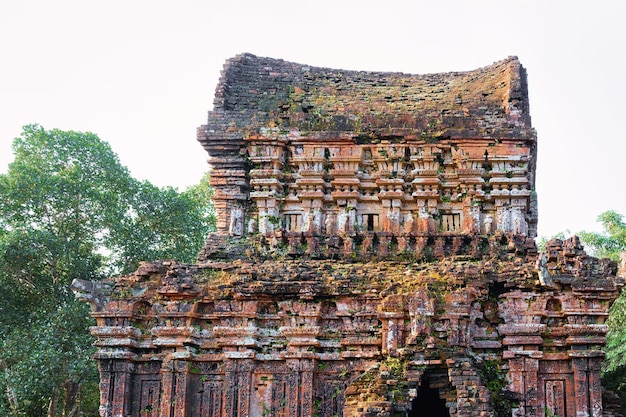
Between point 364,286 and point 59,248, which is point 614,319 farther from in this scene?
point 59,248

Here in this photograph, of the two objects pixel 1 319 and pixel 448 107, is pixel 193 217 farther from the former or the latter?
pixel 448 107

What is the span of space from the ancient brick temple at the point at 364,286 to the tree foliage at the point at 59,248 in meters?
9.29

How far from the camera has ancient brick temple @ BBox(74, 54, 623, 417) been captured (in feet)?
37.4

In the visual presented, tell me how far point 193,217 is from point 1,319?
7.82 m

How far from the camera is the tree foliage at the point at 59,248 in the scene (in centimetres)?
2108

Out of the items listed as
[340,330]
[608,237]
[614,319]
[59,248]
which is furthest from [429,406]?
[608,237]

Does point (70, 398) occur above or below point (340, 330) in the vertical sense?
below

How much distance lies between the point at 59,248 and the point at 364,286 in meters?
13.5

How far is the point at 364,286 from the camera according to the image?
1227 centimetres

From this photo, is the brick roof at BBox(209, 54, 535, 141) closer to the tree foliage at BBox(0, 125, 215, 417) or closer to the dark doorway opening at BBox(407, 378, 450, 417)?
the dark doorway opening at BBox(407, 378, 450, 417)

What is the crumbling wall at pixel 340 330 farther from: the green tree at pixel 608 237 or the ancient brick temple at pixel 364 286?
the green tree at pixel 608 237

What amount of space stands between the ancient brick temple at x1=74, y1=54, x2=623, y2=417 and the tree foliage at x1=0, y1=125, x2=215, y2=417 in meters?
9.29

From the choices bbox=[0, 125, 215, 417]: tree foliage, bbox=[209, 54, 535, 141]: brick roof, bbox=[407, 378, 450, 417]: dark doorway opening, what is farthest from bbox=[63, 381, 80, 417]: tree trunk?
bbox=[407, 378, 450, 417]: dark doorway opening

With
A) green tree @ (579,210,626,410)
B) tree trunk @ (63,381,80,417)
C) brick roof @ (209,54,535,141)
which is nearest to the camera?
brick roof @ (209,54,535,141)
